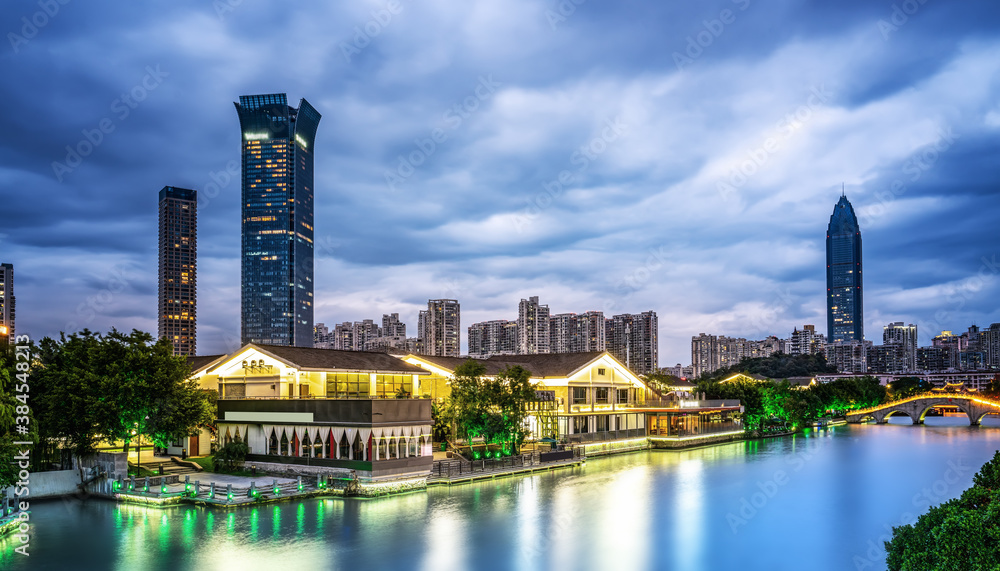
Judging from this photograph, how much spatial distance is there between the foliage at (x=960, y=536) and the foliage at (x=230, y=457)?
1370 inches

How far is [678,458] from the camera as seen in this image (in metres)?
60.2

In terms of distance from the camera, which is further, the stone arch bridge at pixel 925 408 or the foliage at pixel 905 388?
the foliage at pixel 905 388

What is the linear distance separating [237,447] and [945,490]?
41366mm

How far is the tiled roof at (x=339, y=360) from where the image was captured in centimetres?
4662

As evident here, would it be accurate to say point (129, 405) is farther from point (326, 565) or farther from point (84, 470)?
point (326, 565)

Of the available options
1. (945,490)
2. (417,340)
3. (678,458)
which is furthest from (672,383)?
(417,340)

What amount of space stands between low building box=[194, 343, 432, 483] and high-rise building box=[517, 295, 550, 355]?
135282mm

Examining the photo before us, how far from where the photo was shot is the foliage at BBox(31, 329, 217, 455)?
35.8m

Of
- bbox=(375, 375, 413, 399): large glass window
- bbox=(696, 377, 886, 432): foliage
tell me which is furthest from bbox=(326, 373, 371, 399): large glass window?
bbox=(696, 377, 886, 432): foliage

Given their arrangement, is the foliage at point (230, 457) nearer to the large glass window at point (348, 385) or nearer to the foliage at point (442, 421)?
the large glass window at point (348, 385)

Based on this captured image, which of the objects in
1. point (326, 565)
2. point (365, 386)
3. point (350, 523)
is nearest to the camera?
point (326, 565)

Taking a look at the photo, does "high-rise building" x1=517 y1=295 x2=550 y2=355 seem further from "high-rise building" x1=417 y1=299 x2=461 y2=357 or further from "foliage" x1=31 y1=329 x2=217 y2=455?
"foliage" x1=31 y1=329 x2=217 y2=455

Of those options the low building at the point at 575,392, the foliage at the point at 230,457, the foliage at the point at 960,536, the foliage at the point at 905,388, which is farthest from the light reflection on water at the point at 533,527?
the foliage at the point at 905,388

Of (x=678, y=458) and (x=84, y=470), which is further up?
(x=84, y=470)
